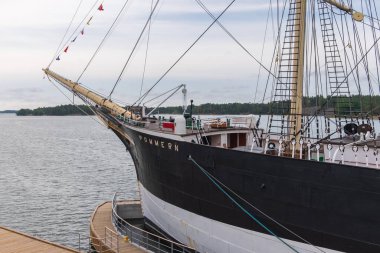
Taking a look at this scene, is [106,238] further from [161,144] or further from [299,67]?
[299,67]

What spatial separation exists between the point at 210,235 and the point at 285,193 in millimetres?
3764

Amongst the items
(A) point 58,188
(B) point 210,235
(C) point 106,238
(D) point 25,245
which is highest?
(B) point 210,235

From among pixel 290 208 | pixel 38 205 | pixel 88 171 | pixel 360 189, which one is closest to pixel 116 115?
pixel 290 208

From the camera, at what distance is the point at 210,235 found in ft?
52.2

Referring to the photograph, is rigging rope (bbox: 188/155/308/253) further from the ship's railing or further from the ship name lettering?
the ship's railing

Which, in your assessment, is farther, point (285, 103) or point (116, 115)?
point (116, 115)

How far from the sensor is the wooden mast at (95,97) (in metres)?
23.2

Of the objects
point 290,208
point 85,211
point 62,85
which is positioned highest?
point 62,85

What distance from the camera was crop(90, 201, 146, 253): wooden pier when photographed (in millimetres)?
17866

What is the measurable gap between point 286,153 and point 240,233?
2903 millimetres

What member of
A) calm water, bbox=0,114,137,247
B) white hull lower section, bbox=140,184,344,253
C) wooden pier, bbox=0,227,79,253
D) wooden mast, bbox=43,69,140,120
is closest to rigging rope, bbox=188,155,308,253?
white hull lower section, bbox=140,184,344,253

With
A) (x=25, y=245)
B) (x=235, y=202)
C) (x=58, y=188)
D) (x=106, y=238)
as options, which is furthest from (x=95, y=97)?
(x=58, y=188)

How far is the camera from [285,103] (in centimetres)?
1781

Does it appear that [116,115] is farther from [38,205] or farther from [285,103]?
[38,205]
